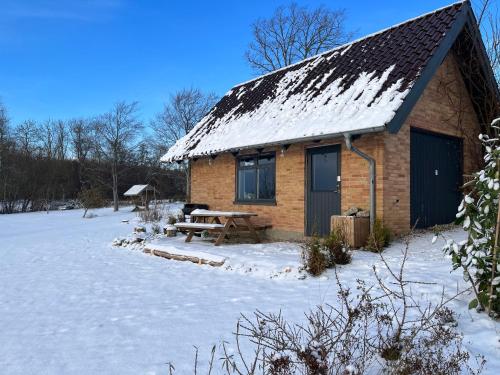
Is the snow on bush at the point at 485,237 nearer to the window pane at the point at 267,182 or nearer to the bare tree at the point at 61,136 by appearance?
the window pane at the point at 267,182

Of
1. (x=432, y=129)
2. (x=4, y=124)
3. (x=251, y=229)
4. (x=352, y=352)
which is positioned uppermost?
(x=4, y=124)

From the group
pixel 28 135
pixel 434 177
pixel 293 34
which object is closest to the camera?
pixel 434 177

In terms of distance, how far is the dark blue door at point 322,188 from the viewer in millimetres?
8484

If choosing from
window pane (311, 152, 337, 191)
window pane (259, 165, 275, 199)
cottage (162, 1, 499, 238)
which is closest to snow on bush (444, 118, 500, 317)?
cottage (162, 1, 499, 238)

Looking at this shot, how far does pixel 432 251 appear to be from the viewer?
6.68 m

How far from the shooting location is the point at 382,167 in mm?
7535

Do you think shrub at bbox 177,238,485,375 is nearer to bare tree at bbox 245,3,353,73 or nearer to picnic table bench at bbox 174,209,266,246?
picnic table bench at bbox 174,209,266,246

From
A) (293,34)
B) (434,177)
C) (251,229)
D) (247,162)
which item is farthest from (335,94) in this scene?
(293,34)

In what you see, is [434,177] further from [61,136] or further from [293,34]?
Answer: [61,136]

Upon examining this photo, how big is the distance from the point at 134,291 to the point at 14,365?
236cm

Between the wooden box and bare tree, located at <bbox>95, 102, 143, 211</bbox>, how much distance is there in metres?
26.6

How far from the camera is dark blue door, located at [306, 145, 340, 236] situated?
27.8 ft

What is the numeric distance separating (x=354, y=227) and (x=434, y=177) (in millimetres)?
3278

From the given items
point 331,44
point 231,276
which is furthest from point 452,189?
point 331,44
